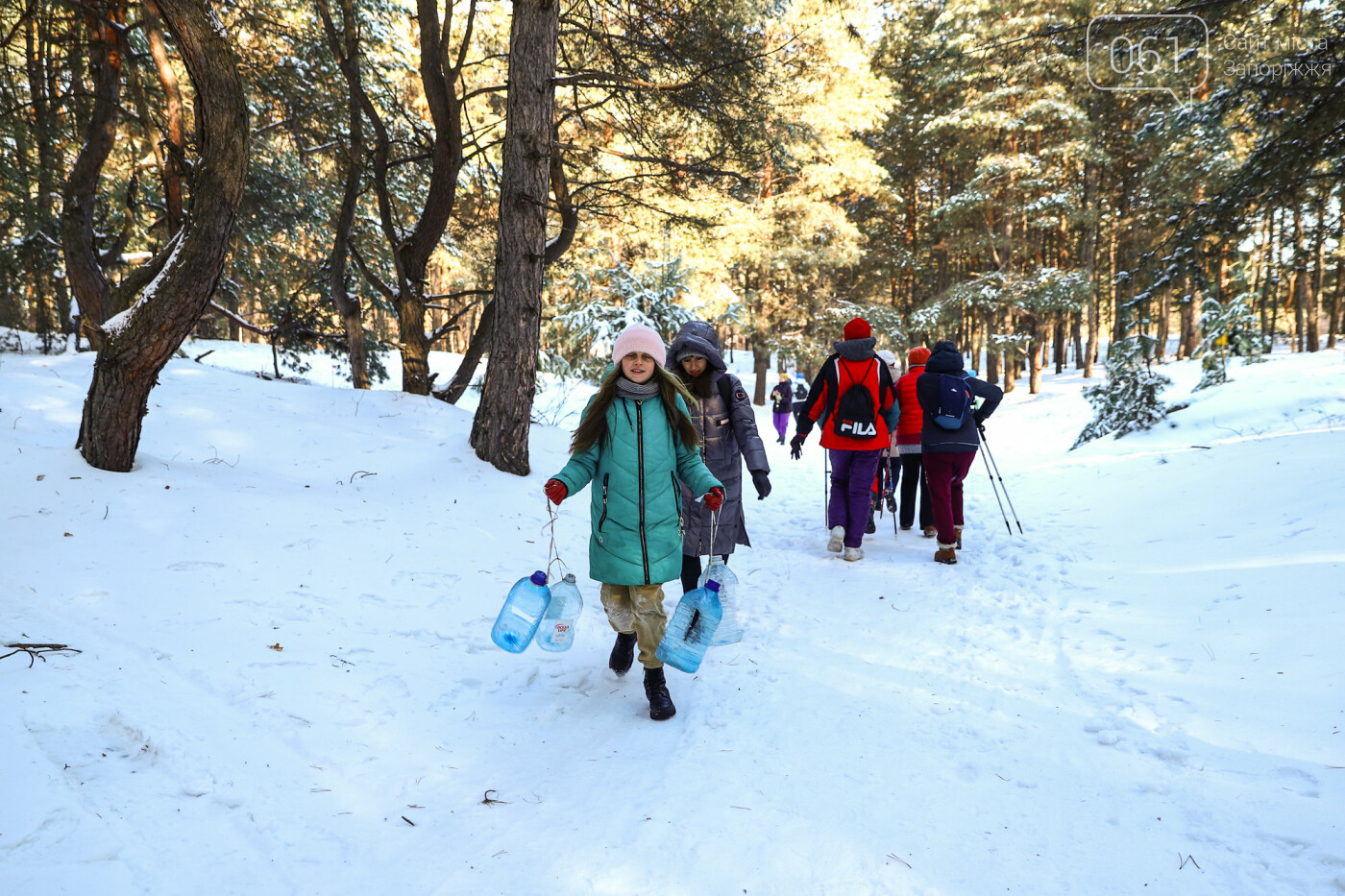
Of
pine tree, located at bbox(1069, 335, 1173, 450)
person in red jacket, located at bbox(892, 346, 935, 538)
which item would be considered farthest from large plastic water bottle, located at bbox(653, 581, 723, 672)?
pine tree, located at bbox(1069, 335, 1173, 450)

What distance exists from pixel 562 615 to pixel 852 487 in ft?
11.7

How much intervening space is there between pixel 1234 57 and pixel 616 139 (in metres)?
10.3

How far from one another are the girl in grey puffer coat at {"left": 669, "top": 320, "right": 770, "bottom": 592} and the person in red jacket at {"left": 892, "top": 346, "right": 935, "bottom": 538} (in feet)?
8.67

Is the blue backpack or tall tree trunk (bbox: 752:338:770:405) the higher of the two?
tall tree trunk (bbox: 752:338:770:405)

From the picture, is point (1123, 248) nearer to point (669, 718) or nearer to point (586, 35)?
point (586, 35)

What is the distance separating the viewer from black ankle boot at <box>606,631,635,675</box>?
155 inches

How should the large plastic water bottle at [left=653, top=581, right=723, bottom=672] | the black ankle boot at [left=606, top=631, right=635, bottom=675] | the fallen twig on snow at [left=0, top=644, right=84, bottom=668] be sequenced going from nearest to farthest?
the fallen twig on snow at [left=0, top=644, right=84, bottom=668] < the large plastic water bottle at [left=653, top=581, right=723, bottom=672] < the black ankle boot at [left=606, top=631, right=635, bottom=675]

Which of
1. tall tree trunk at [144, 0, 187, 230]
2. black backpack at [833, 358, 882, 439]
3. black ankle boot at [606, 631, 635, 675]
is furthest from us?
black backpack at [833, 358, 882, 439]

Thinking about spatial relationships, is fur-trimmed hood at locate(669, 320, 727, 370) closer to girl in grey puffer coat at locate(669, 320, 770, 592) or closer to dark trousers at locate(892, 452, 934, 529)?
girl in grey puffer coat at locate(669, 320, 770, 592)

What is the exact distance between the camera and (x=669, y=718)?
3562mm

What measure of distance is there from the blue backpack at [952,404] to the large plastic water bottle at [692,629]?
143 inches

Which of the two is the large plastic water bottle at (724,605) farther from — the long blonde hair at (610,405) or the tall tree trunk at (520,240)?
A: the tall tree trunk at (520,240)

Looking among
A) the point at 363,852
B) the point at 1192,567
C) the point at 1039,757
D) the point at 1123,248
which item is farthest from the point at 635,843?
the point at 1123,248

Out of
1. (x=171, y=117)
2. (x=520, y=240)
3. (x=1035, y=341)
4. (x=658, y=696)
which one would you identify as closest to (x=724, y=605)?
(x=658, y=696)
